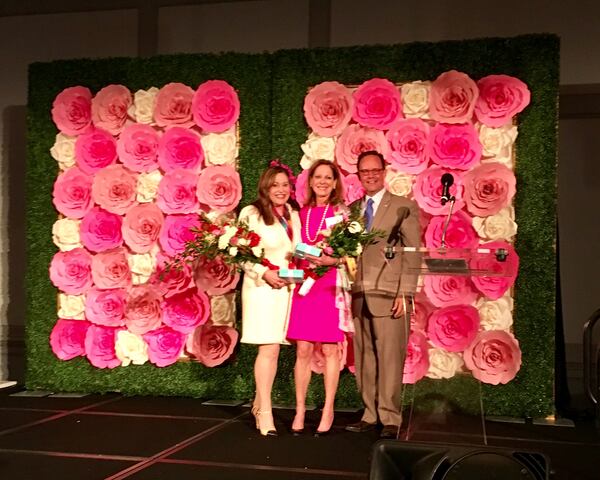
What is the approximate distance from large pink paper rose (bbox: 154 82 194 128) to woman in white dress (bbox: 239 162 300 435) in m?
1.49

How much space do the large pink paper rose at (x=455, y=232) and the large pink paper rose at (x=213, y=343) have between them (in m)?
1.62

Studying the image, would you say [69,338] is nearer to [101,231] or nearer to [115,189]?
[101,231]

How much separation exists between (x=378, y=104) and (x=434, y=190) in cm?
74

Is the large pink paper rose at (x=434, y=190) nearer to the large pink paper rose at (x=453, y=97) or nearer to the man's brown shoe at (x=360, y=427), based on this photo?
the large pink paper rose at (x=453, y=97)

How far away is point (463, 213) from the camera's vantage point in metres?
5.45


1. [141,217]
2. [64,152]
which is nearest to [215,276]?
[141,217]

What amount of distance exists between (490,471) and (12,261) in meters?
5.94

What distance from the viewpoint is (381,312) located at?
4812 millimetres

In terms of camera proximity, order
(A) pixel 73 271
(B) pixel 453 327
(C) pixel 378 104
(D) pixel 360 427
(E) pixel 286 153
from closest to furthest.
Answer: (B) pixel 453 327, (D) pixel 360 427, (C) pixel 378 104, (E) pixel 286 153, (A) pixel 73 271

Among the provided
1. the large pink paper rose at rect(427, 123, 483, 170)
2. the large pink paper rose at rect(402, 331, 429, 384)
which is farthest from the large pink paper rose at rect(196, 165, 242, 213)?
the large pink paper rose at rect(402, 331, 429, 384)

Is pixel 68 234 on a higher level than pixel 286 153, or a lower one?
lower

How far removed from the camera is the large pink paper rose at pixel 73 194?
612 cm

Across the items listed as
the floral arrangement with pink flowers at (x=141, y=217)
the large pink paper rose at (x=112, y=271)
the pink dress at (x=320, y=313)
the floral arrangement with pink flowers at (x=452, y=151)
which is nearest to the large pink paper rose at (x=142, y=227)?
the floral arrangement with pink flowers at (x=141, y=217)

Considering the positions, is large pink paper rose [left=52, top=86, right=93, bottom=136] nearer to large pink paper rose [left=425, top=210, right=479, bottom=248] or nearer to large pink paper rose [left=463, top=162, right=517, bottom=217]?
large pink paper rose [left=425, top=210, right=479, bottom=248]
